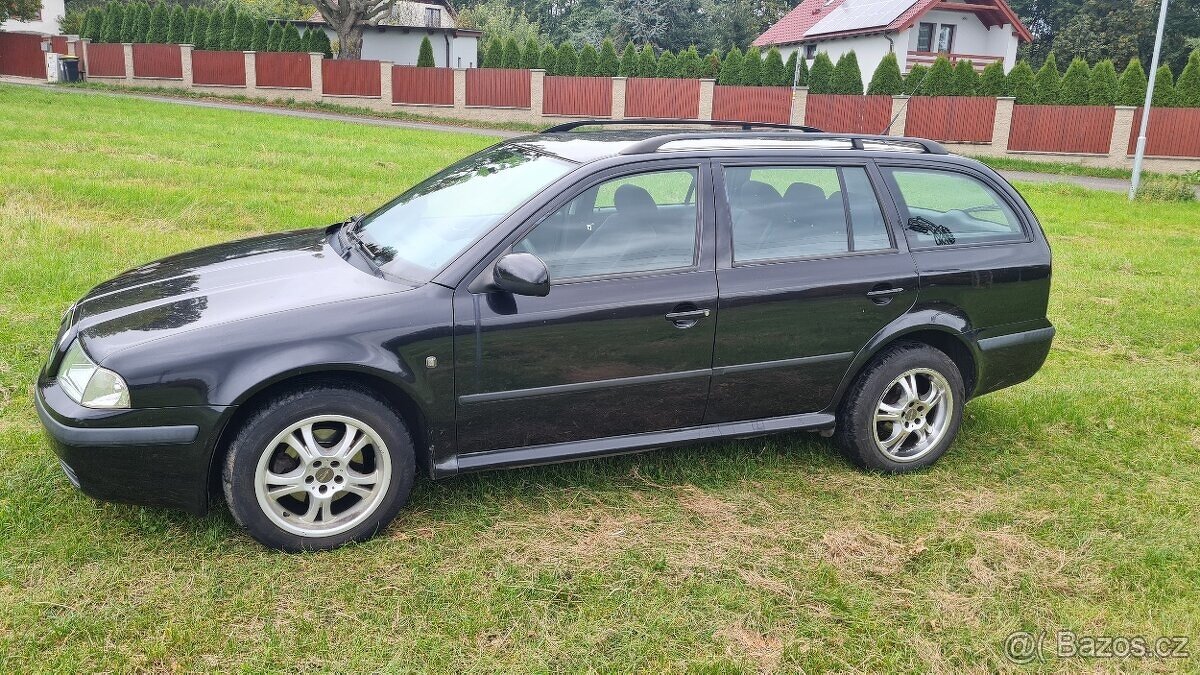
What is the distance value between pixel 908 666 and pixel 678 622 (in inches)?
32.3

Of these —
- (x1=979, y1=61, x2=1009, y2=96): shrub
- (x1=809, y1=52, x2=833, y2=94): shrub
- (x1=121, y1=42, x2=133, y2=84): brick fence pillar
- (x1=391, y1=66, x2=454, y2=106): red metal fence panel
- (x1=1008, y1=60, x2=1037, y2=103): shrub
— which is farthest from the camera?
(x1=121, y1=42, x2=133, y2=84): brick fence pillar

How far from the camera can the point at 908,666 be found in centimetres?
337

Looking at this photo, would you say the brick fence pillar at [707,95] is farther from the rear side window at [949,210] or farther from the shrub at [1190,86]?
the rear side window at [949,210]

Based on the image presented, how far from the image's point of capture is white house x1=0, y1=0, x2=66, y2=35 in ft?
163

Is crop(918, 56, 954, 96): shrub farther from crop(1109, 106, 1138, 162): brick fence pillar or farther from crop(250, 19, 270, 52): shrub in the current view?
crop(250, 19, 270, 52): shrub

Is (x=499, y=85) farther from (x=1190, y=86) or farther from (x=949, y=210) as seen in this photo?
(x=949, y=210)

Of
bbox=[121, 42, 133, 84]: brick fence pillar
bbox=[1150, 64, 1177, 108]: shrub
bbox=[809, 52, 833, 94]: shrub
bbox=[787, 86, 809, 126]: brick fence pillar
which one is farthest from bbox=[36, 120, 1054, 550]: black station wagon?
bbox=[121, 42, 133, 84]: brick fence pillar

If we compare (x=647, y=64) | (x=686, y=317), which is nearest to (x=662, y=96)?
(x=647, y=64)

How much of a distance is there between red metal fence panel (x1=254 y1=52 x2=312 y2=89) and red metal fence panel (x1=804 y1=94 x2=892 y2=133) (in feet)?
57.5

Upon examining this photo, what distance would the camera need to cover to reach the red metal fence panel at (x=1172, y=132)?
88.2 feet

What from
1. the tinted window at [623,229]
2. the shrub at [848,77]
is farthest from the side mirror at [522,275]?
the shrub at [848,77]

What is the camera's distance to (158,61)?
36062 mm

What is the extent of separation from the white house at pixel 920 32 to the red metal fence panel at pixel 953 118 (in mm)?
11128

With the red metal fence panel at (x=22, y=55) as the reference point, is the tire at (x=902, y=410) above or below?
below
